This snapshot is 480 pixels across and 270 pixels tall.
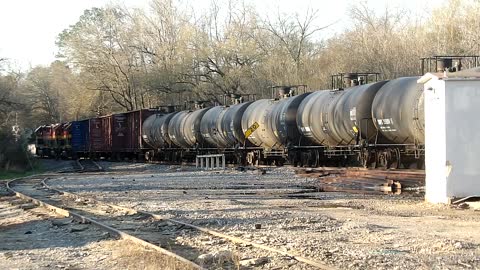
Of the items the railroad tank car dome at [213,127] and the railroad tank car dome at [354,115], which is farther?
the railroad tank car dome at [213,127]

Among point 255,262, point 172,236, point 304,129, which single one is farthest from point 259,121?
point 255,262

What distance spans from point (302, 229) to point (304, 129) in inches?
613

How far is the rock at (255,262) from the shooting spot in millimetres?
8133

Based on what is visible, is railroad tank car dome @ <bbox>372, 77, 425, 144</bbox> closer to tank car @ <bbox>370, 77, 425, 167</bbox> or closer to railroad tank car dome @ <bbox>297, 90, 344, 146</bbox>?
tank car @ <bbox>370, 77, 425, 167</bbox>

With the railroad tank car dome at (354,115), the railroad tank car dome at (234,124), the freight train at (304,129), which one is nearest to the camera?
the freight train at (304,129)

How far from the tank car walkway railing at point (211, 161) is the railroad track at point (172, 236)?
1537 centimetres

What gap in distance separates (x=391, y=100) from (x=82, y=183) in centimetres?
1335

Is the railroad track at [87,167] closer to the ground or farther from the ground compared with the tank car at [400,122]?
closer to the ground

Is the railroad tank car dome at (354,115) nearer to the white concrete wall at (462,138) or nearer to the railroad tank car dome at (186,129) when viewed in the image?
the white concrete wall at (462,138)

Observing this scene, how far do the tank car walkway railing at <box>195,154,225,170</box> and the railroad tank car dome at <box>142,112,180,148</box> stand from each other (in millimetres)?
6259

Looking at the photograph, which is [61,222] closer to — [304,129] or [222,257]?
[222,257]

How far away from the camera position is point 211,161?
3381 centimetres

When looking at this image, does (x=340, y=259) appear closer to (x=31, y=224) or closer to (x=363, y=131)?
(x=31, y=224)

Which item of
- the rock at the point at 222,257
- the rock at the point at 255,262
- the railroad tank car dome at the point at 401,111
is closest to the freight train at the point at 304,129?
the railroad tank car dome at the point at 401,111
